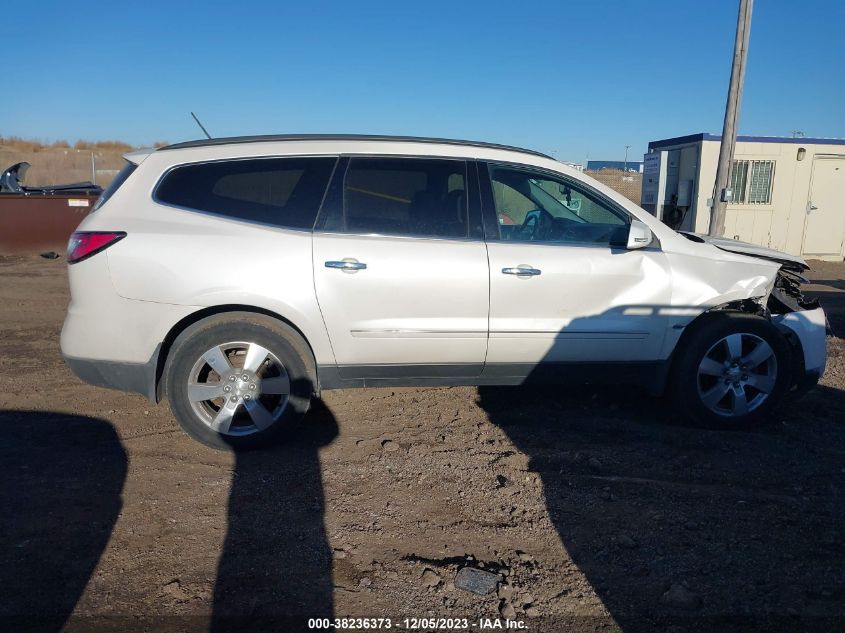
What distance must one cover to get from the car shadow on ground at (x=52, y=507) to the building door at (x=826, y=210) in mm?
14492

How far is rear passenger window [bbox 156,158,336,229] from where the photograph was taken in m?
4.09

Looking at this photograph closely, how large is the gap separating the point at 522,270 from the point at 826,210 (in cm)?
1295

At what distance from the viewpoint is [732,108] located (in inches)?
380

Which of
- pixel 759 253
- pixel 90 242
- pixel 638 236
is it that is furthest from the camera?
pixel 759 253

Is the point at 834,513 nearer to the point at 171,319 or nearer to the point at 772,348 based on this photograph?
the point at 772,348

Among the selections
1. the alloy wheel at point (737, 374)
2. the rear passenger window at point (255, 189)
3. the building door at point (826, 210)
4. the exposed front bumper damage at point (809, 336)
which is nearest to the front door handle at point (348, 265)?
the rear passenger window at point (255, 189)

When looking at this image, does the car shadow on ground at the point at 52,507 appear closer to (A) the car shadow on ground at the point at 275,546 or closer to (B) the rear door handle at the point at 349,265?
(A) the car shadow on ground at the point at 275,546

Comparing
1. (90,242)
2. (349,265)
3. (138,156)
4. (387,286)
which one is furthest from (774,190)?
(90,242)

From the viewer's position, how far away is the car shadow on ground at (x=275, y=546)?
2.69 meters

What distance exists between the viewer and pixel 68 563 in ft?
9.78

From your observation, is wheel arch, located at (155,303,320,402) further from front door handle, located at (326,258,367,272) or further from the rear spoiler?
the rear spoiler

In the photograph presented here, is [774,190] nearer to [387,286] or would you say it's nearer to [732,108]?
[732,108]

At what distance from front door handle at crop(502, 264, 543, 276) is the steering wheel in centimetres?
25

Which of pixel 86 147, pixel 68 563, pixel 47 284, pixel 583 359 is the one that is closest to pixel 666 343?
pixel 583 359
